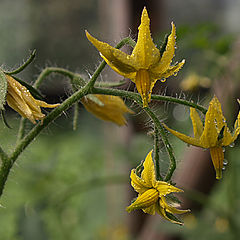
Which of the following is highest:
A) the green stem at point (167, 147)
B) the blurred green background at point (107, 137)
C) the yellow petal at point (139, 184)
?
the green stem at point (167, 147)

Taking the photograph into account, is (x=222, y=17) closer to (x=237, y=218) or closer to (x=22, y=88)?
(x=237, y=218)

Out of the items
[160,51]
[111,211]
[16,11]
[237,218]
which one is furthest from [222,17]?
[160,51]

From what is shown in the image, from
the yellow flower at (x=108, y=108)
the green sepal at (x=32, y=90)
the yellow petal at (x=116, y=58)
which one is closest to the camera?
the yellow petal at (x=116, y=58)

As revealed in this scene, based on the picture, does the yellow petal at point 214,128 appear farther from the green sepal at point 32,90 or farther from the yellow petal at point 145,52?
the green sepal at point 32,90

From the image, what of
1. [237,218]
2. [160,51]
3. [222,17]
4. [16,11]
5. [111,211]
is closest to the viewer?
[160,51]

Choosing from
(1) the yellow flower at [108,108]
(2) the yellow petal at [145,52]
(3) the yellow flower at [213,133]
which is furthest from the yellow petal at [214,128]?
(1) the yellow flower at [108,108]
